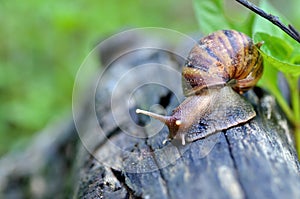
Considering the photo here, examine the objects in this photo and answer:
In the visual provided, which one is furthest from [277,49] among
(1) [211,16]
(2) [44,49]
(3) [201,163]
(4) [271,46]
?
(2) [44,49]

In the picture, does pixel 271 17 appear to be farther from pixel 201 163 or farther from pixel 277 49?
pixel 201 163

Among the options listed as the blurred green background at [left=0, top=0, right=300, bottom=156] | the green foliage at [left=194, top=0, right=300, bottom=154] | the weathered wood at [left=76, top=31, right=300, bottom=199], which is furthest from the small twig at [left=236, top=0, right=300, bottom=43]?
the blurred green background at [left=0, top=0, right=300, bottom=156]

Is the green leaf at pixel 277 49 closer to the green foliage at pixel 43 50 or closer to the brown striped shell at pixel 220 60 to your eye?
the brown striped shell at pixel 220 60

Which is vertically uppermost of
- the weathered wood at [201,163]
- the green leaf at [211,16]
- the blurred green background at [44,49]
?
the blurred green background at [44,49]

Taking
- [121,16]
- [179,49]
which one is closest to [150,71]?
[179,49]

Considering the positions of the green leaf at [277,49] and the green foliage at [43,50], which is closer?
the green leaf at [277,49]

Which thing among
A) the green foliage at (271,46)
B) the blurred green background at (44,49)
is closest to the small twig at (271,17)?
the green foliage at (271,46)
